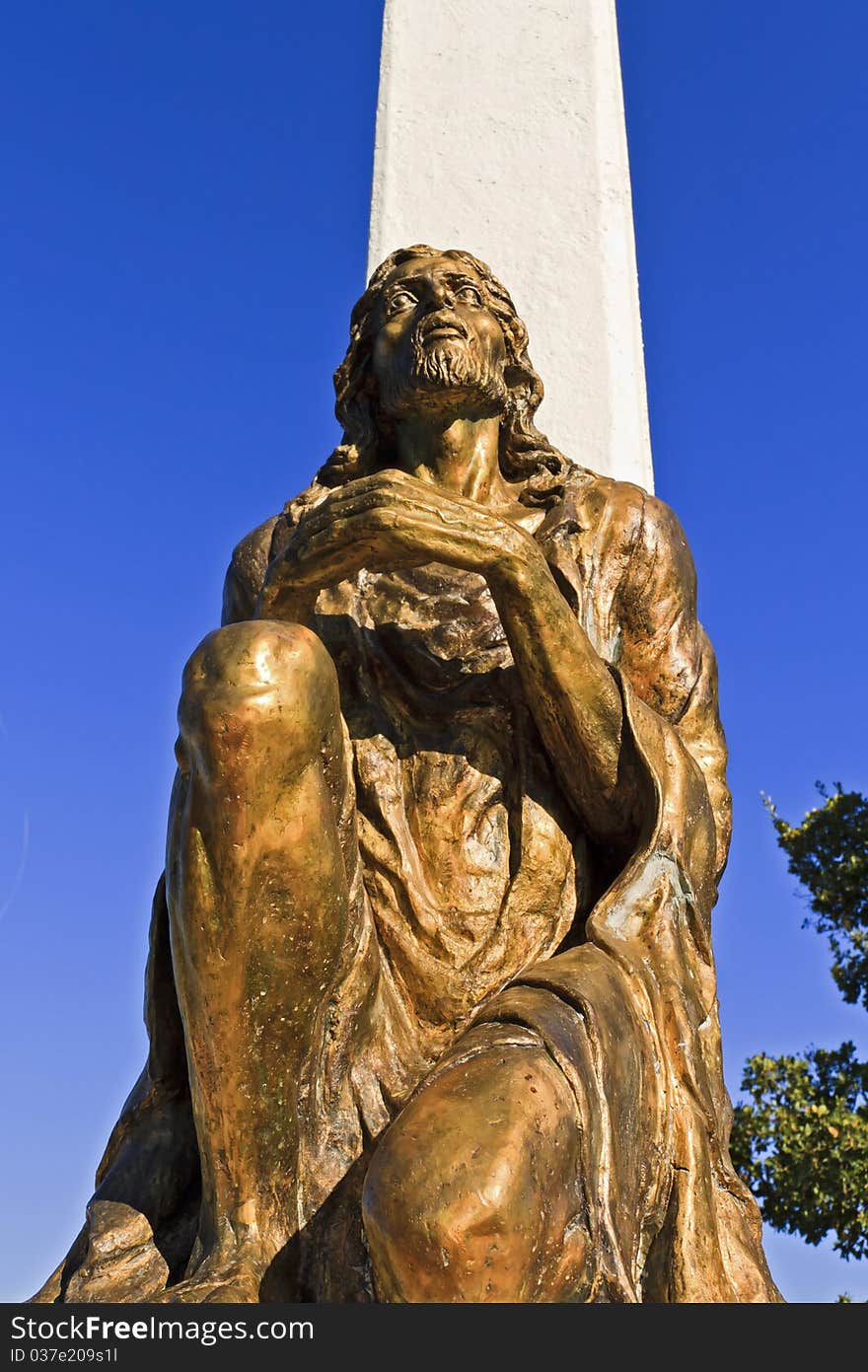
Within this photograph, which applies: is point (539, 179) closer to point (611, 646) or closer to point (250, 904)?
point (611, 646)

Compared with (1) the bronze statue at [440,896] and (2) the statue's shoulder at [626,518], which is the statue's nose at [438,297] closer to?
(1) the bronze statue at [440,896]

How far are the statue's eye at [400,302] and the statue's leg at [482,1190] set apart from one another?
6.59ft

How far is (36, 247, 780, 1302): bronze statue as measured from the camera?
279 centimetres

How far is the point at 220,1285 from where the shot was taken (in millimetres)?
2814

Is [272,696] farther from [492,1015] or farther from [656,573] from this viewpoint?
[656,573]

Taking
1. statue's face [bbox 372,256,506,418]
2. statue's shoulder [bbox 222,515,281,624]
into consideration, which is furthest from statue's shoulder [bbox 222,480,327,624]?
statue's face [bbox 372,256,506,418]

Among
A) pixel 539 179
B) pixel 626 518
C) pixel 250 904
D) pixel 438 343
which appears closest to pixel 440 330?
pixel 438 343

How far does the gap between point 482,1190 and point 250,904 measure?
0.75 metres

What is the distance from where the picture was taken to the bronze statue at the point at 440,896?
2.79 metres

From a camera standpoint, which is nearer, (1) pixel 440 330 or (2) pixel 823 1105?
(1) pixel 440 330

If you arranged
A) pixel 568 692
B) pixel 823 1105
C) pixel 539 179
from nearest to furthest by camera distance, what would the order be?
pixel 568 692 → pixel 539 179 → pixel 823 1105

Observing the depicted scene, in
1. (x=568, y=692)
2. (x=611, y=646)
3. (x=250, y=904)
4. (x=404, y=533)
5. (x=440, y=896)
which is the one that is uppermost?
(x=611, y=646)

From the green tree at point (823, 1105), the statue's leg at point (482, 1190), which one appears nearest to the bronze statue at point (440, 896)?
the statue's leg at point (482, 1190)

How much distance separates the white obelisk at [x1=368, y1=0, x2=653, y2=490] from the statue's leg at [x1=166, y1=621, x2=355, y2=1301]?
2428 millimetres
